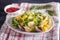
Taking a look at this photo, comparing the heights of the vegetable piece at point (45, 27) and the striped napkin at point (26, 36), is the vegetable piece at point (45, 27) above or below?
above

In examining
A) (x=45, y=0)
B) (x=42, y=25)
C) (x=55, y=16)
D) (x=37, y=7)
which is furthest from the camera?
(x=45, y=0)

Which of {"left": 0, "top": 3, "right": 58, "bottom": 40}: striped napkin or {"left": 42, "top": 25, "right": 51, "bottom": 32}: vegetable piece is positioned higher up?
{"left": 42, "top": 25, "right": 51, "bottom": 32}: vegetable piece

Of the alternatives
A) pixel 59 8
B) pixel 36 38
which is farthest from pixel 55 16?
pixel 36 38

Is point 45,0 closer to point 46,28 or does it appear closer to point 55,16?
point 55,16

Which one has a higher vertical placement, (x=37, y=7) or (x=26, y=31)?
(x=37, y=7)

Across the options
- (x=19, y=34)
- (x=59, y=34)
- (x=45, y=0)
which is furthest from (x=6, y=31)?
(x=45, y=0)

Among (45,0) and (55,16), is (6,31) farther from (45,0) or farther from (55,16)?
(45,0)

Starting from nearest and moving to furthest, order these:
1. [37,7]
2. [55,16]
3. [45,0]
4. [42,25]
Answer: [42,25] → [55,16] → [37,7] → [45,0]

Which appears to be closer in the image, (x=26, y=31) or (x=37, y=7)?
(x=26, y=31)

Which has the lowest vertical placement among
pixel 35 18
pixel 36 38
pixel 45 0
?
pixel 36 38
